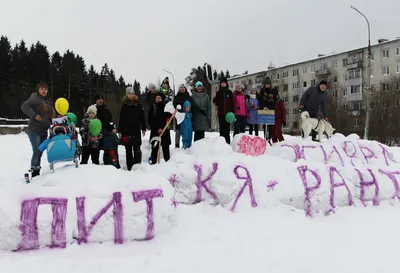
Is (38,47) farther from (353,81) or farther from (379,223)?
(379,223)

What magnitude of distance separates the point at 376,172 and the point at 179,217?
4.32 meters

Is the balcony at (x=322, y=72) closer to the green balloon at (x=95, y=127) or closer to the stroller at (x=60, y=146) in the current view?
the green balloon at (x=95, y=127)

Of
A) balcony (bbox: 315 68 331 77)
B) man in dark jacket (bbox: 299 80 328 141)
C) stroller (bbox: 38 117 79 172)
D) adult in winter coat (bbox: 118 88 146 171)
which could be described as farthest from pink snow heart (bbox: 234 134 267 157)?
balcony (bbox: 315 68 331 77)

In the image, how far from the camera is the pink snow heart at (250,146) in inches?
273

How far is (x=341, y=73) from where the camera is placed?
166 feet

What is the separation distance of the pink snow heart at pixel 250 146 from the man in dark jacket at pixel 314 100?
257cm

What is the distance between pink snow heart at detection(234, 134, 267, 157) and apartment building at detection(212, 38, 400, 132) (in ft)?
101

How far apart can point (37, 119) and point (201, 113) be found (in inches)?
141

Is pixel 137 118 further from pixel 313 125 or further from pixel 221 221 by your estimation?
pixel 313 125

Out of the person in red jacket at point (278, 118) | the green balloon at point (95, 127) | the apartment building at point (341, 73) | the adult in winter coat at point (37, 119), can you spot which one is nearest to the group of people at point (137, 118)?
the adult in winter coat at point (37, 119)

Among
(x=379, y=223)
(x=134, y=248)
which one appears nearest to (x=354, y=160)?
(x=379, y=223)

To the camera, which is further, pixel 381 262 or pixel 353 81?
pixel 353 81

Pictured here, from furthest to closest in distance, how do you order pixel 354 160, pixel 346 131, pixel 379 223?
pixel 346 131 → pixel 354 160 → pixel 379 223

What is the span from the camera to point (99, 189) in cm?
447
